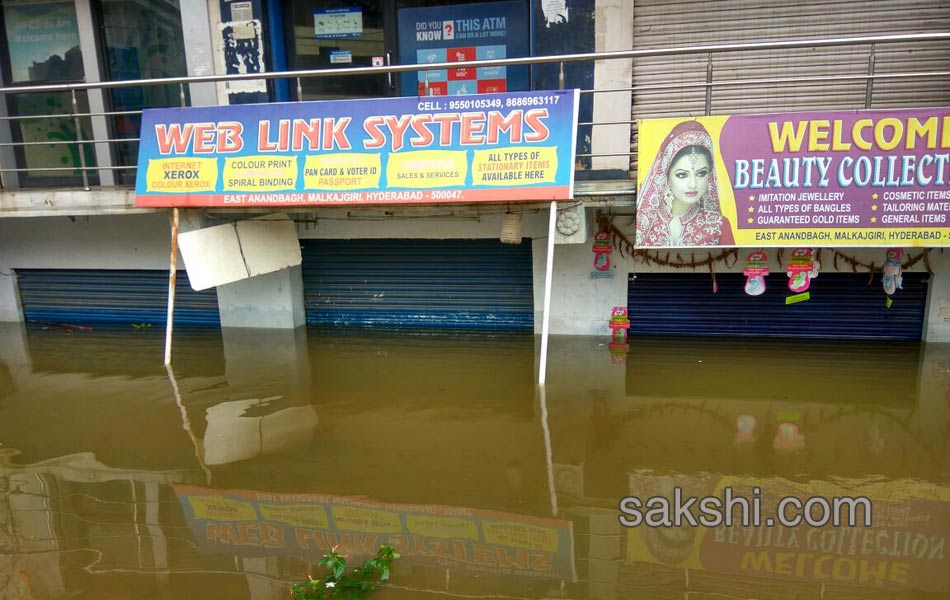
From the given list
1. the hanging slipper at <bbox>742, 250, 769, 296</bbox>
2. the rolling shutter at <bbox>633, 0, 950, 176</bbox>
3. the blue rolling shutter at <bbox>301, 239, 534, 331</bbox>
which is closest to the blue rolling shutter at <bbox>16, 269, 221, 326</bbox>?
the blue rolling shutter at <bbox>301, 239, 534, 331</bbox>

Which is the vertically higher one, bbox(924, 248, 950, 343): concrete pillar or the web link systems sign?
the web link systems sign

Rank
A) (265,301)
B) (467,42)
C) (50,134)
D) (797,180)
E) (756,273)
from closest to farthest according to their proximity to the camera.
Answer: (797,180) → (756,273) → (467,42) → (265,301) → (50,134)

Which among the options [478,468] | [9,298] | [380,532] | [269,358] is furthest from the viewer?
[9,298]

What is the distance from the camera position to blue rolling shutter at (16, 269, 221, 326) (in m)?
8.53

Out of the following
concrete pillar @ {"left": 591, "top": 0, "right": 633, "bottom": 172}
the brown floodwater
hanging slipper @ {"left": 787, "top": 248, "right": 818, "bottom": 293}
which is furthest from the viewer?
concrete pillar @ {"left": 591, "top": 0, "right": 633, "bottom": 172}

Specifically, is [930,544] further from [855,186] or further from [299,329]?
[299,329]

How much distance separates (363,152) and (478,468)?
135 inches

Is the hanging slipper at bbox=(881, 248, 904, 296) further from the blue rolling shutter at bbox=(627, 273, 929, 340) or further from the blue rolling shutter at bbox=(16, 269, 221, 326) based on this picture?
the blue rolling shutter at bbox=(16, 269, 221, 326)

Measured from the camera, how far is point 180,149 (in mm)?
6535

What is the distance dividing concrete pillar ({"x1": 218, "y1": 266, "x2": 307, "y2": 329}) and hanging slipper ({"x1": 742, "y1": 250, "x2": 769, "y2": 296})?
18.2 feet

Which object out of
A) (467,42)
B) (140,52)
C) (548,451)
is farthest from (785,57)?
(140,52)

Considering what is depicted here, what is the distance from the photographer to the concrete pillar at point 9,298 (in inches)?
349

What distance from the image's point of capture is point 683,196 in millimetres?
5738

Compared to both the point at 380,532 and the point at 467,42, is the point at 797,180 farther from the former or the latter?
the point at 380,532
